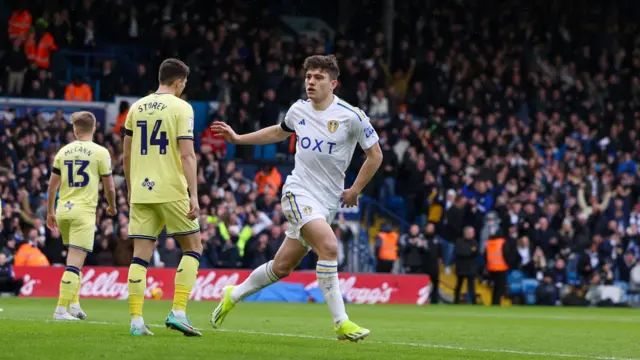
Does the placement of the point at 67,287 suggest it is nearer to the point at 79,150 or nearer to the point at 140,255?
the point at 79,150

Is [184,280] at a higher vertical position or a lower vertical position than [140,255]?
lower

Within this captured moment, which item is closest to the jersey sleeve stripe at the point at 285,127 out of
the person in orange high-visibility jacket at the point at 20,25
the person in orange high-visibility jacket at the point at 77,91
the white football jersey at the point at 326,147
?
the white football jersey at the point at 326,147

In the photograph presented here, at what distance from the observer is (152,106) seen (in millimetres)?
10359

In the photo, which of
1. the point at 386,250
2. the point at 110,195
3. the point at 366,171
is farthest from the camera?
the point at 386,250

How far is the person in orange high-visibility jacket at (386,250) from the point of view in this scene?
27094mm

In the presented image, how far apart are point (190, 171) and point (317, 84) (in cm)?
133

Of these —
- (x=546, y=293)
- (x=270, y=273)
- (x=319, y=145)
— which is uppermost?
(x=319, y=145)

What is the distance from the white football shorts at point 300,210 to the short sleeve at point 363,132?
66 centimetres

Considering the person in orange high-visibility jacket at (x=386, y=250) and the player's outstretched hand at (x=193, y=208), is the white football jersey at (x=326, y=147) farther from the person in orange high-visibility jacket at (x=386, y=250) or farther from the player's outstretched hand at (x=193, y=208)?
the person in orange high-visibility jacket at (x=386, y=250)

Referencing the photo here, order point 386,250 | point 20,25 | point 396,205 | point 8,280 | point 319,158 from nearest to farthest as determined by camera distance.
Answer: point 319,158, point 8,280, point 386,250, point 20,25, point 396,205

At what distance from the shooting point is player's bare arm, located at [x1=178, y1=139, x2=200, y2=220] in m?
10.1

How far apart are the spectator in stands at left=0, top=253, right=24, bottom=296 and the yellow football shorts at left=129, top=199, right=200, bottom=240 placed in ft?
43.6

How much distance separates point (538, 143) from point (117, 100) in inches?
438

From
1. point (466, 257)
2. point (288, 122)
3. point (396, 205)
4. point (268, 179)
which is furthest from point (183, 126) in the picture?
point (396, 205)
